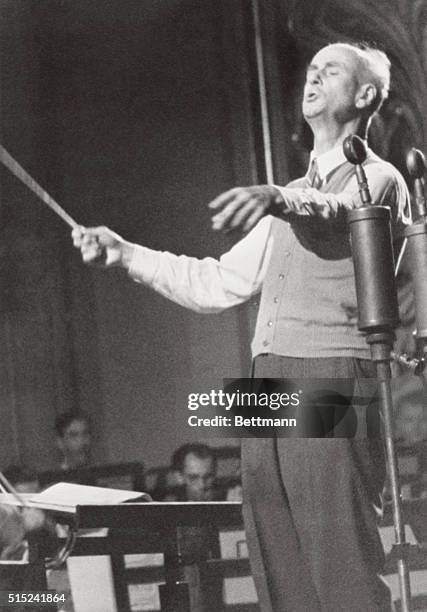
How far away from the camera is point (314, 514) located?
144 inches

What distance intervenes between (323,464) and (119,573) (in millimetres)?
760

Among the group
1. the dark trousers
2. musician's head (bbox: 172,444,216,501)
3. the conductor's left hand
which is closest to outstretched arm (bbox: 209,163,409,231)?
the conductor's left hand

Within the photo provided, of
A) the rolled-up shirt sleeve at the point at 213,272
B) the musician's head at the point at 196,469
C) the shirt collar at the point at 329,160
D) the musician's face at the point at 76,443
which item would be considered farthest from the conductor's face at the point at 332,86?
the musician's face at the point at 76,443

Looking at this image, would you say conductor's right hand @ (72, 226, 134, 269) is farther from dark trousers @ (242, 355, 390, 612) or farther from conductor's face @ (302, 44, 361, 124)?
conductor's face @ (302, 44, 361, 124)

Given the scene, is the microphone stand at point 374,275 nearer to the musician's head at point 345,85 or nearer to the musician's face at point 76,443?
the musician's head at point 345,85

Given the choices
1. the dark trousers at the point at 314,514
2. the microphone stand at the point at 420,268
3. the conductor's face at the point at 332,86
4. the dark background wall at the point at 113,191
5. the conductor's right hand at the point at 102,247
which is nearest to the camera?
the dark trousers at the point at 314,514

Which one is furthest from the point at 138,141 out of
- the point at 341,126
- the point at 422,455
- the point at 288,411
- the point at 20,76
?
the point at 422,455

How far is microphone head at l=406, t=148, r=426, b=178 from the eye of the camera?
13.1 feet

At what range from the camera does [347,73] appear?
4062mm

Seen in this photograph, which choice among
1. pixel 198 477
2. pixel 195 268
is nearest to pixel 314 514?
pixel 198 477

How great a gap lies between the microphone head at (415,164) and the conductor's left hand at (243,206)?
505 millimetres

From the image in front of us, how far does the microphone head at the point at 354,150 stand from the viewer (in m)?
3.85

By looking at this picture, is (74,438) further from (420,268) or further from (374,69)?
(374,69)

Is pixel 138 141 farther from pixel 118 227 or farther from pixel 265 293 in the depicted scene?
pixel 265 293
